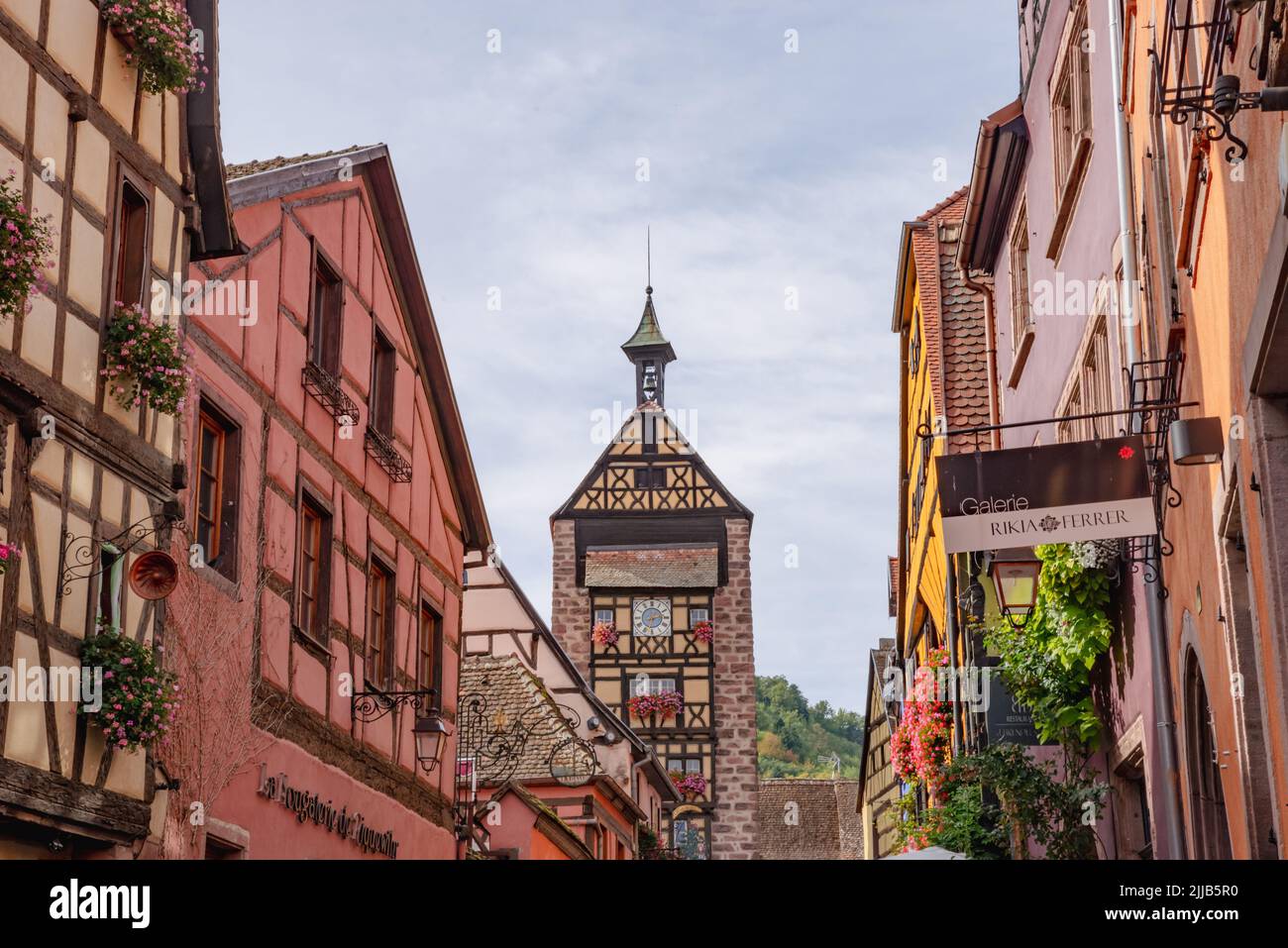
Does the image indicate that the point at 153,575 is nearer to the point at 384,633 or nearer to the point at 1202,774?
the point at 384,633

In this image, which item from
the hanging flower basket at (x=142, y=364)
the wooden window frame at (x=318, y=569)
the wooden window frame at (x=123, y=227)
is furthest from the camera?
the wooden window frame at (x=318, y=569)

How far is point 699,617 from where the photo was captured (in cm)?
4003

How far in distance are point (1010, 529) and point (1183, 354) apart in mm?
1251

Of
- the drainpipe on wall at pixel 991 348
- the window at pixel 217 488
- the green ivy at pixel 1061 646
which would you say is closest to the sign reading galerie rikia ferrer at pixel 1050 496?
the green ivy at pixel 1061 646

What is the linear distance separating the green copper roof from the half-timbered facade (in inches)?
1499

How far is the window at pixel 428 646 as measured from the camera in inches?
600

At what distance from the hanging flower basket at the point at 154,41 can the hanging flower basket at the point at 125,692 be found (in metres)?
3.14

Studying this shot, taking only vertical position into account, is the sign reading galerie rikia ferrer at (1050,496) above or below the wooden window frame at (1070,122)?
below

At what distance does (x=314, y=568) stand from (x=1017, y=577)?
5.03 meters

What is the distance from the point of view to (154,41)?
985 cm

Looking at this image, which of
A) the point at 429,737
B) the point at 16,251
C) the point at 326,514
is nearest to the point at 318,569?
the point at 326,514

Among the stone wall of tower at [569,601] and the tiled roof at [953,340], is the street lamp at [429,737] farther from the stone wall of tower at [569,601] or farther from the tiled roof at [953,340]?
the stone wall of tower at [569,601]

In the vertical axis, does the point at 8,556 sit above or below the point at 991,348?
below

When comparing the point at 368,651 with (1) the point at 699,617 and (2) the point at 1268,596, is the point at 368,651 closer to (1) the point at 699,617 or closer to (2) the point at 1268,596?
(2) the point at 1268,596
